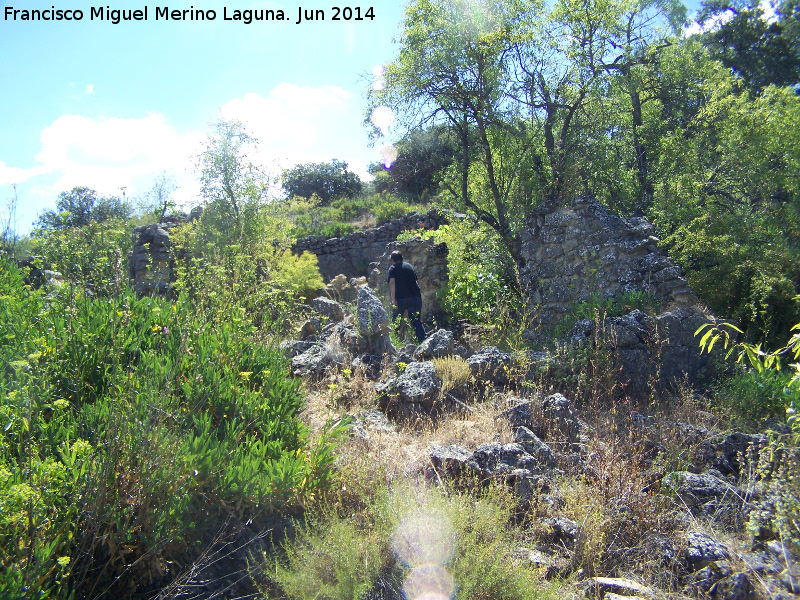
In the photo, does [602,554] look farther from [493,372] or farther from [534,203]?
[534,203]

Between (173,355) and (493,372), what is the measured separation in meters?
3.29

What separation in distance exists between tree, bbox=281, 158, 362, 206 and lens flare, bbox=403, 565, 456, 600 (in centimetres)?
2977

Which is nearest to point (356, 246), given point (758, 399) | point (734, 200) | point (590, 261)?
point (734, 200)

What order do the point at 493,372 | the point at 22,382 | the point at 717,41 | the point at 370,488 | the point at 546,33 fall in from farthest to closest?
the point at 717,41, the point at 546,33, the point at 493,372, the point at 370,488, the point at 22,382

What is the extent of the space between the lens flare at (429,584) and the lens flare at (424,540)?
37 mm

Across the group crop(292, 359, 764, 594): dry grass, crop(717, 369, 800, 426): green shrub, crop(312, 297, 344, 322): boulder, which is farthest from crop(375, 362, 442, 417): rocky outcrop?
crop(312, 297, 344, 322): boulder

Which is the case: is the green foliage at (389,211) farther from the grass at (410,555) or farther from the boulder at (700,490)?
the grass at (410,555)

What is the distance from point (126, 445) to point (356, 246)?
16.1 meters

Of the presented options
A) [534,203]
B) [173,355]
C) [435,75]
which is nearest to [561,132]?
[534,203]

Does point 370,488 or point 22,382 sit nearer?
point 22,382

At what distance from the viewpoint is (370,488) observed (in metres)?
→ 3.48

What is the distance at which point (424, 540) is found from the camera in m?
2.85

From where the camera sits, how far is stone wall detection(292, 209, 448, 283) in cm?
1814

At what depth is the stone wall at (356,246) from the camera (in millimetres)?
18141
